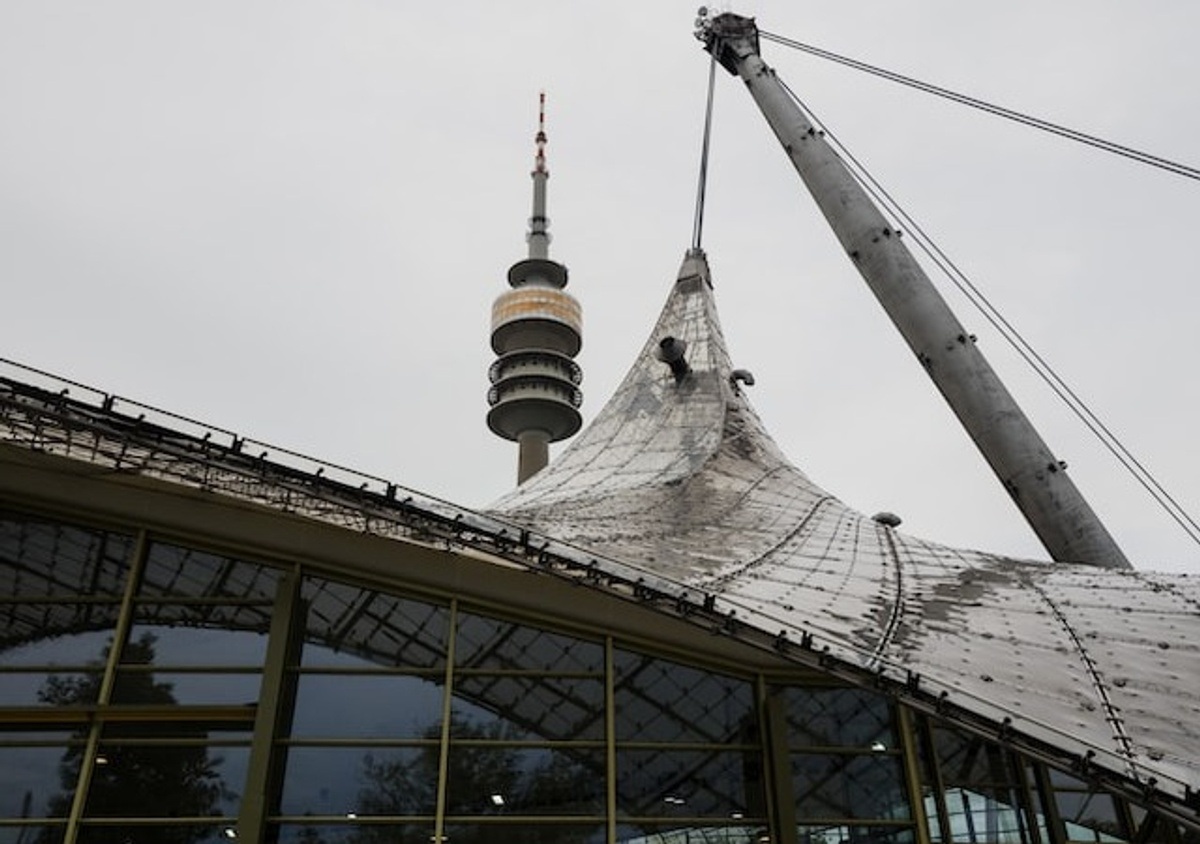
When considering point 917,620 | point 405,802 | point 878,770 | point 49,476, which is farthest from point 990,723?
point 49,476

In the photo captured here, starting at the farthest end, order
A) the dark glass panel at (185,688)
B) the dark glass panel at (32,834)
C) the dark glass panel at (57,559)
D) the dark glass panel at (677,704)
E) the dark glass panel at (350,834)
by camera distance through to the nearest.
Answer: the dark glass panel at (677,704) < the dark glass panel at (57,559) < the dark glass panel at (185,688) < the dark glass panel at (350,834) < the dark glass panel at (32,834)

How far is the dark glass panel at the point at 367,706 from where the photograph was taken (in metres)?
11.3

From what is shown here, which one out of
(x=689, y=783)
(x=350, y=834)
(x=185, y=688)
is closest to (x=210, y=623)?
(x=185, y=688)

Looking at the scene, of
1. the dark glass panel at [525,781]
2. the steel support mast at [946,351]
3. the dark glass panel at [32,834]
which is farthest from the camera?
the steel support mast at [946,351]

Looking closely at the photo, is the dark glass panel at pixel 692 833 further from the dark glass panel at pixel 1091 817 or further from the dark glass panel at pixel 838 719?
the dark glass panel at pixel 1091 817

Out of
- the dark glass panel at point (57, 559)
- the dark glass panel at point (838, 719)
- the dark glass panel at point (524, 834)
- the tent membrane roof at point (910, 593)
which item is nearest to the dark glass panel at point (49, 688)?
the dark glass panel at point (57, 559)

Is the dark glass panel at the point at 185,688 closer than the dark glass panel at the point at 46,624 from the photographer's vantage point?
Yes

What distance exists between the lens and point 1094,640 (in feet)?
31.1

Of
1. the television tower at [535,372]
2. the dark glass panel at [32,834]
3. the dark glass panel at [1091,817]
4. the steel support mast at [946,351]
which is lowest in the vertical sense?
the dark glass panel at [32,834]

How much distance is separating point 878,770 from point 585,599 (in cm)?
384

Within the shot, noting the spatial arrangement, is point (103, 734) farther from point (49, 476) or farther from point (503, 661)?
point (503, 661)

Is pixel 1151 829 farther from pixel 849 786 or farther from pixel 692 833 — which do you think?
pixel 692 833

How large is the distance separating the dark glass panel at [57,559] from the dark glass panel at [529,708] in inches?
164

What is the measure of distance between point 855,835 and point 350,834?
5445 mm
